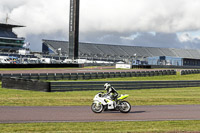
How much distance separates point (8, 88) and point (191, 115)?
15417 millimetres

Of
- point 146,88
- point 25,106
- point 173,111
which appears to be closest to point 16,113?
point 25,106

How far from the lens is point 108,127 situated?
10.5m

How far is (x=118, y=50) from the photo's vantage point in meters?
122

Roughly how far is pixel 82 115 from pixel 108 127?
9.34 feet

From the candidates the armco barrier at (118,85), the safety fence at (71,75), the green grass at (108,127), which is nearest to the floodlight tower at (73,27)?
the safety fence at (71,75)

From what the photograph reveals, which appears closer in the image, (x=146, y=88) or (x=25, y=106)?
(x=25, y=106)

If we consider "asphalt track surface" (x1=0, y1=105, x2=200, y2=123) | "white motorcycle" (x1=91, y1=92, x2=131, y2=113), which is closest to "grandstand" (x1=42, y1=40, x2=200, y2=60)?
Result: "asphalt track surface" (x1=0, y1=105, x2=200, y2=123)

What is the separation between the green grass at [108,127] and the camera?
9836 mm

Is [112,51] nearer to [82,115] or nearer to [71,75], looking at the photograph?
[71,75]

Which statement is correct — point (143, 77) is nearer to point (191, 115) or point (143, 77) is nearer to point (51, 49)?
point (191, 115)

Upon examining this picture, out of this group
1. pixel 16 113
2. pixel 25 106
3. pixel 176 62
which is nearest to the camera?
pixel 16 113

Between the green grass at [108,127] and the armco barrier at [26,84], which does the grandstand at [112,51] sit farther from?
the green grass at [108,127]

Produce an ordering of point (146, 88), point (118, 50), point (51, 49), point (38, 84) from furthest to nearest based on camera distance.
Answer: point (118, 50) → point (51, 49) → point (146, 88) → point (38, 84)

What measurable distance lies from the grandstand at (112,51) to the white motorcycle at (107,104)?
8709cm
